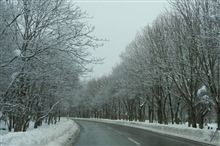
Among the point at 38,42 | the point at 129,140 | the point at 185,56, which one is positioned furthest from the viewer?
the point at 185,56

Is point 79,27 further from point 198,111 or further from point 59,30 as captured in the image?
point 198,111

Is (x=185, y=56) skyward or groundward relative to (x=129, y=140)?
skyward

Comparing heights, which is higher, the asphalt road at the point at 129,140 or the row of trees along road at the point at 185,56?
the row of trees along road at the point at 185,56

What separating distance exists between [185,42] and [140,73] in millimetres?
18173

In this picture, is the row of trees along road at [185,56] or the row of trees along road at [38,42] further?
the row of trees along road at [185,56]

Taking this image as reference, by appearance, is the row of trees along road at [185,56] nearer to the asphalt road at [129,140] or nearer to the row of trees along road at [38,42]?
the asphalt road at [129,140]

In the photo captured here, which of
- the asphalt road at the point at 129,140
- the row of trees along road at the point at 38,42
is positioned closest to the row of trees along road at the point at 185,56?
the asphalt road at the point at 129,140

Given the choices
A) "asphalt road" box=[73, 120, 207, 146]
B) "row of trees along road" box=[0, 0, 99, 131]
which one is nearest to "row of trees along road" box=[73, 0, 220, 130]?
"asphalt road" box=[73, 120, 207, 146]

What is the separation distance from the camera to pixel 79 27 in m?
12.5

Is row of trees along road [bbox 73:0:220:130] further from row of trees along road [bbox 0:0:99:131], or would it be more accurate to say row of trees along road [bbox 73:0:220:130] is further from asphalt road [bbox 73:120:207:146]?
row of trees along road [bbox 0:0:99:131]

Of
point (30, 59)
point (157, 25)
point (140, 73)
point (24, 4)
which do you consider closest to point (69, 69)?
point (30, 59)

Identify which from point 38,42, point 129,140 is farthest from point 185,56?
point 38,42

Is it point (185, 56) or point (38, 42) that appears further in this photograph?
point (185, 56)

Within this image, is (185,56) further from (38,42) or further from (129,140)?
(38,42)
